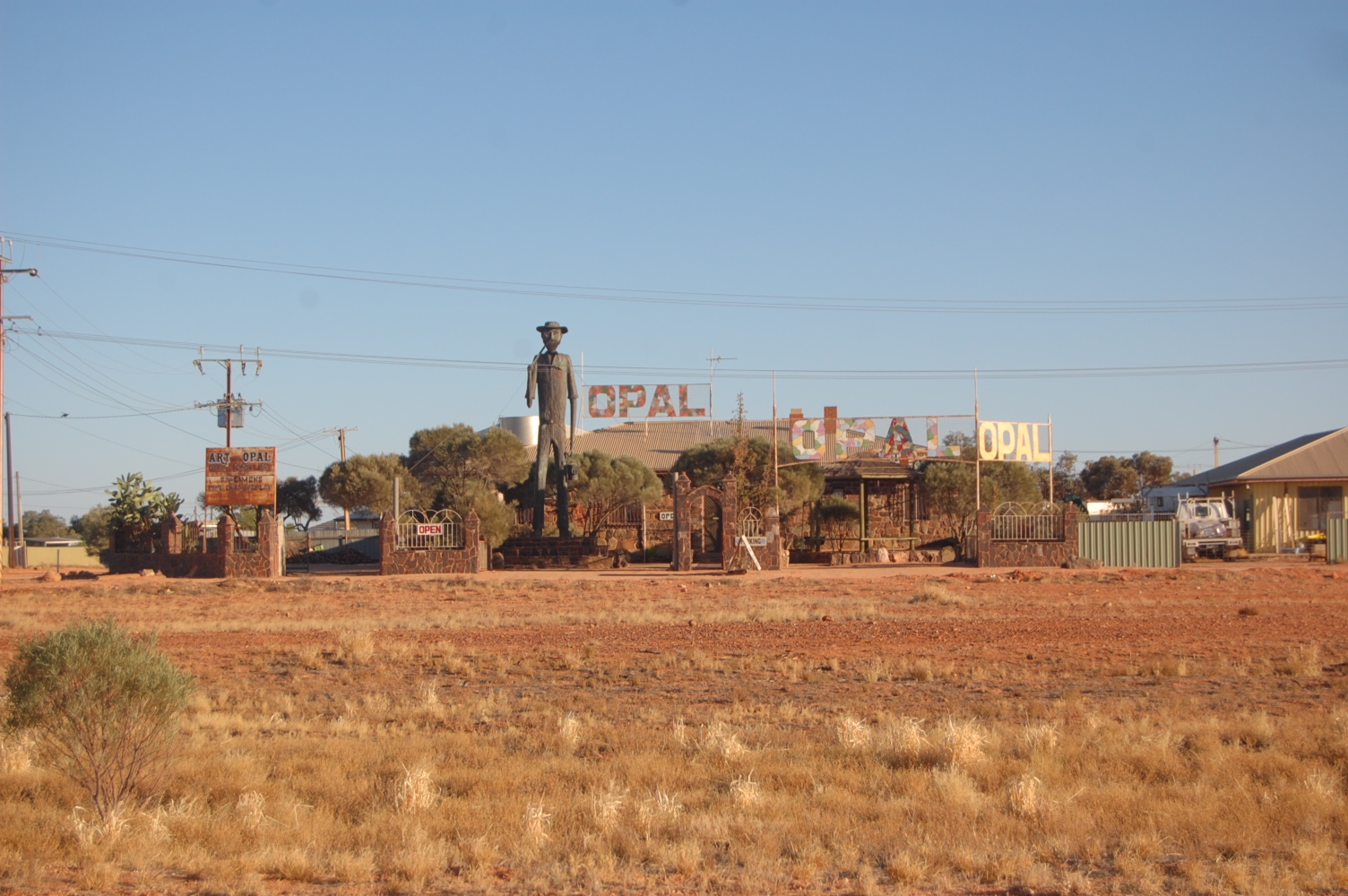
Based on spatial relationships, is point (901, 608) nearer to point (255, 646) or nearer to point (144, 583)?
point (255, 646)

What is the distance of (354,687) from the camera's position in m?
15.6

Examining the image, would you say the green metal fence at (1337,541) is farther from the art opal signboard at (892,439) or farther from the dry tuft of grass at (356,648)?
the dry tuft of grass at (356,648)

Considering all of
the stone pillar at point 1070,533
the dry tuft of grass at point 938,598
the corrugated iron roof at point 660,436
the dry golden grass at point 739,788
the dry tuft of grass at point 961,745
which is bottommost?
the dry golden grass at point 739,788

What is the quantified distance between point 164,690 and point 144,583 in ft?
94.8

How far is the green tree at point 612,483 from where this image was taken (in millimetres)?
48250

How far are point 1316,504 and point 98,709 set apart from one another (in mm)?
47599

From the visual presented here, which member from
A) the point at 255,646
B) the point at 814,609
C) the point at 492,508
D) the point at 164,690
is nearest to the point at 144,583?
the point at 492,508

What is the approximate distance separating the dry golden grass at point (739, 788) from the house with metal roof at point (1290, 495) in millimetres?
33279

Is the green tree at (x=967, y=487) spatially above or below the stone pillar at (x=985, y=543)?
above

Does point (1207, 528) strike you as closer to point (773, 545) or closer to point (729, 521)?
point (773, 545)

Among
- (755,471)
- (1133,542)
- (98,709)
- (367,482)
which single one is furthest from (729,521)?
(98,709)

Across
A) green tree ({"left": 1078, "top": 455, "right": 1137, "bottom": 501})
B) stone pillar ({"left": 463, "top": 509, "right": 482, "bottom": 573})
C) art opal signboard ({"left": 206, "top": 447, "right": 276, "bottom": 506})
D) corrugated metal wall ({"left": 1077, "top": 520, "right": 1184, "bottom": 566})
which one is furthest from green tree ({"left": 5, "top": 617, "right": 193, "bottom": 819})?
green tree ({"left": 1078, "top": 455, "right": 1137, "bottom": 501})

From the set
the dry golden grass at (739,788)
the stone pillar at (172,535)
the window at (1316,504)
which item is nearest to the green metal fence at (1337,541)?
the window at (1316,504)

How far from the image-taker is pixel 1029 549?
37.3 m
